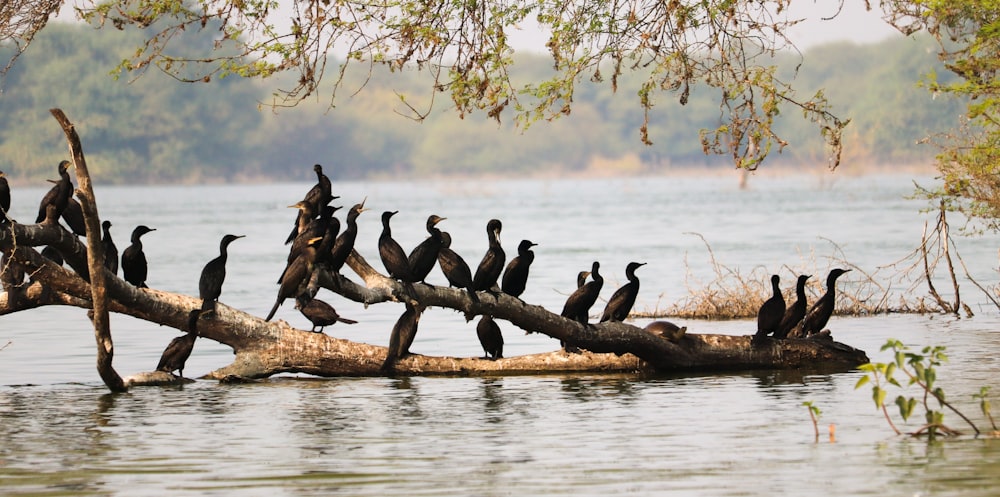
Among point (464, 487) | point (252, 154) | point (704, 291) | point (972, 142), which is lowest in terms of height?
point (464, 487)

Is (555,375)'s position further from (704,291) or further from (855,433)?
(704,291)

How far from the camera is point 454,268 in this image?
14156mm

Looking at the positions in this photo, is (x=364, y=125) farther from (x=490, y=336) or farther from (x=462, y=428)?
(x=462, y=428)

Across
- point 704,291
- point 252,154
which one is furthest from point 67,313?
point 252,154

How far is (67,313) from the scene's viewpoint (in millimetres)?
24031

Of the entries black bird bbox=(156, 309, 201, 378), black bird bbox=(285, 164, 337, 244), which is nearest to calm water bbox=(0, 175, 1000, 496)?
black bird bbox=(156, 309, 201, 378)

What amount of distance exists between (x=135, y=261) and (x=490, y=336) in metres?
3.54

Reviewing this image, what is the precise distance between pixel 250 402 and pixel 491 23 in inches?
162

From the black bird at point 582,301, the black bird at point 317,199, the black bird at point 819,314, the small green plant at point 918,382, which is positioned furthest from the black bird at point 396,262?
the small green plant at point 918,382

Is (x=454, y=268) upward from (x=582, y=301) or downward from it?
upward

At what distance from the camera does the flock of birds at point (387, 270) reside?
13359 mm

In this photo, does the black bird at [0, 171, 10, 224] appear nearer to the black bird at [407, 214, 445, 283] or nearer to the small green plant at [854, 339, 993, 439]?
the black bird at [407, 214, 445, 283]

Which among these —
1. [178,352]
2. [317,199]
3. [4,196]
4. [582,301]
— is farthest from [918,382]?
[4,196]

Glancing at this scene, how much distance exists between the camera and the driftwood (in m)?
13.4
